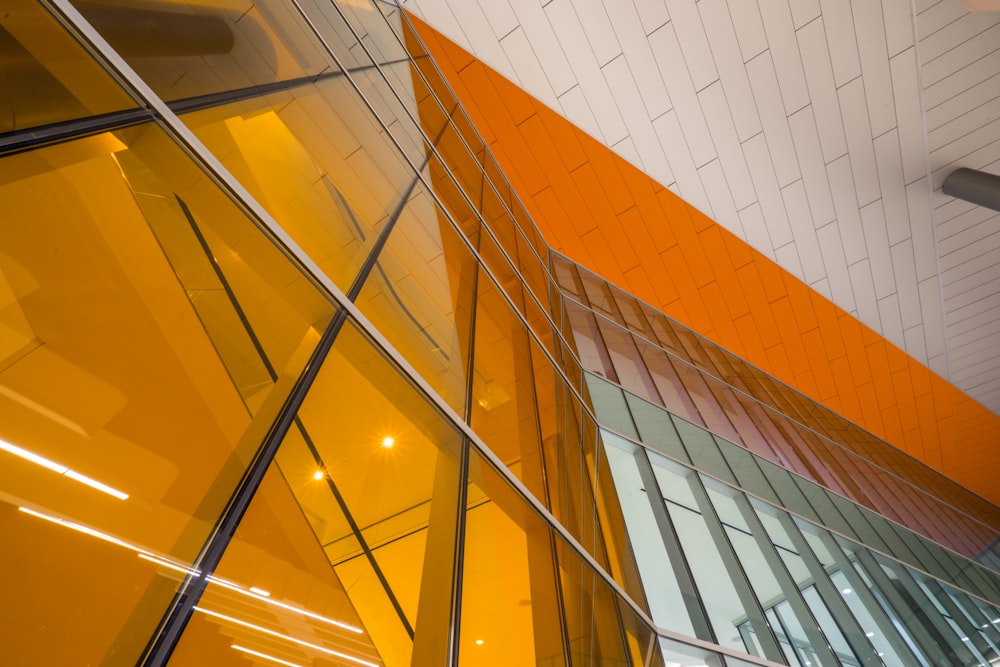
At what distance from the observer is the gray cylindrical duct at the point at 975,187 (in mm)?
11938

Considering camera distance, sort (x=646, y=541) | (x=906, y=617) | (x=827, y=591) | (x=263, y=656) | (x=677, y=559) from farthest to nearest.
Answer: (x=906, y=617), (x=827, y=591), (x=646, y=541), (x=677, y=559), (x=263, y=656)

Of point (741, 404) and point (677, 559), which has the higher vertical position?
point (741, 404)

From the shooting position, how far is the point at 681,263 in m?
14.5

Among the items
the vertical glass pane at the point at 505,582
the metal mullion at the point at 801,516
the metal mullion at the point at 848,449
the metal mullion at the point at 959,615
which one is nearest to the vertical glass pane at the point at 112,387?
the vertical glass pane at the point at 505,582

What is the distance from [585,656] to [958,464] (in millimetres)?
26429

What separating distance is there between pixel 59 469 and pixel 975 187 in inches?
619

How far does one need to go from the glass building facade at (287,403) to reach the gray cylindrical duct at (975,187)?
30.6 feet

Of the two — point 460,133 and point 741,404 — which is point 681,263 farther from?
point 460,133

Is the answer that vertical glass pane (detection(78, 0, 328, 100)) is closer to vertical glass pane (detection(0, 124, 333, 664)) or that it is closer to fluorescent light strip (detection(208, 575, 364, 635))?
vertical glass pane (detection(0, 124, 333, 664))

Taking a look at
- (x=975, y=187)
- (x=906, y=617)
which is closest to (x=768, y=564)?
(x=906, y=617)

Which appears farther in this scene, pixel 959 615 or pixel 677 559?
pixel 959 615

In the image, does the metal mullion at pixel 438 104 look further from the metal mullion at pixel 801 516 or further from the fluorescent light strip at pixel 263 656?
the fluorescent light strip at pixel 263 656

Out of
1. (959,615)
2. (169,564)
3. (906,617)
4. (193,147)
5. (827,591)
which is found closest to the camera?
(169,564)

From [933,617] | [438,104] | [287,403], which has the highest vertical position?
[438,104]
